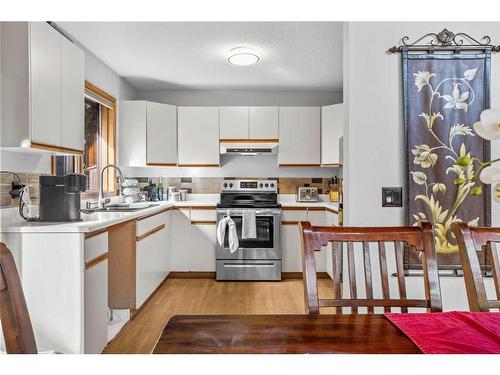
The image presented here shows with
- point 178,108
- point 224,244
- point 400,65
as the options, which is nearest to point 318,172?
point 224,244

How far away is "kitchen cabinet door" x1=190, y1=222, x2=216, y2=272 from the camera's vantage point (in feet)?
14.5

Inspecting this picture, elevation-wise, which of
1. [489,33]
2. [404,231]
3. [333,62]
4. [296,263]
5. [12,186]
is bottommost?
[296,263]

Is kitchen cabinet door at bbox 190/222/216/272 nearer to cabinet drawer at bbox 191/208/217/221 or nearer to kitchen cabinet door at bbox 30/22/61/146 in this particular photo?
cabinet drawer at bbox 191/208/217/221

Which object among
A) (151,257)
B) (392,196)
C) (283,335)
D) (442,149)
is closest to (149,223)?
(151,257)

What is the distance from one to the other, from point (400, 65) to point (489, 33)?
0.49 m

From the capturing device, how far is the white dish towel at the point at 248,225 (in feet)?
14.0

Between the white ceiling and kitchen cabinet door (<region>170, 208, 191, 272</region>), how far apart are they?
162 cm

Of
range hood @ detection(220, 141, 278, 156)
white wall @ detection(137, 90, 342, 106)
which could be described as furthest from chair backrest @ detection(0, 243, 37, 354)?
white wall @ detection(137, 90, 342, 106)

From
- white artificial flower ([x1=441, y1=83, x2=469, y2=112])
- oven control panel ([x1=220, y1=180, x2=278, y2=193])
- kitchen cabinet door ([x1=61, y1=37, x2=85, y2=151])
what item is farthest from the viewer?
oven control panel ([x1=220, y1=180, x2=278, y2=193])

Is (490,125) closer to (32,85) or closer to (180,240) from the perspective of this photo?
(32,85)

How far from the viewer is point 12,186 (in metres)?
2.43

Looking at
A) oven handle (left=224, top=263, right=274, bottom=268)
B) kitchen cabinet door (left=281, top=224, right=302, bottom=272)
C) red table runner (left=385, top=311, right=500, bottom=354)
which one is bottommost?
oven handle (left=224, top=263, right=274, bottom=268)

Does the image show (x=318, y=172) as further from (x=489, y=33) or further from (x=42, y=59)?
(x=42, y=59)

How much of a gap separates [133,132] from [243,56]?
1.68 metres
